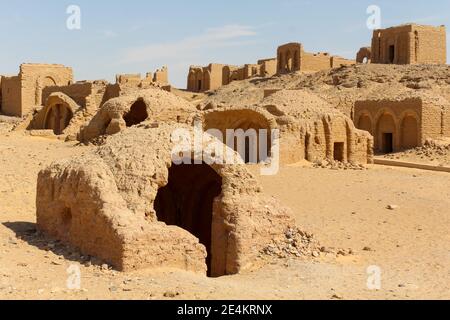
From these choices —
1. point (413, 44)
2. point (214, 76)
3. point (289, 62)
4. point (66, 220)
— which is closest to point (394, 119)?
point (413, 44)

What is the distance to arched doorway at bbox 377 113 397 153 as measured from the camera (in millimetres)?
31000

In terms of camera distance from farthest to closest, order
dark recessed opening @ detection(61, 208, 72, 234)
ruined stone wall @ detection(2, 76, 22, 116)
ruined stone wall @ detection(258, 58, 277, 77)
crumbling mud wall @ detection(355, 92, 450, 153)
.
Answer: ruined stone wall @ detection(258, 58, 277, 77)
ruined stone wall @ detection(2, 76, 22, 116)
crumbling mud wall @ detection(355, 92, 450, 153)
dark recessed opening @ detection(61, 208, 72, 234)

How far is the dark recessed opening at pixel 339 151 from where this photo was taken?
25172 mm

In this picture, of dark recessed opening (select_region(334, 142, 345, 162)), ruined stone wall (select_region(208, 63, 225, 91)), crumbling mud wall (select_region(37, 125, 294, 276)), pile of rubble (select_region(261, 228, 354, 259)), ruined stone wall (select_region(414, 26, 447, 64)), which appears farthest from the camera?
ruined stone wall (select_region(208, 63, 225, 91))

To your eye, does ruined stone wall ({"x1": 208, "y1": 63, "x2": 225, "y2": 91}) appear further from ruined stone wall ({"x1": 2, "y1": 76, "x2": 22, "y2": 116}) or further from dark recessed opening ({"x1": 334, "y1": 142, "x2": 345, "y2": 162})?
dark recessed opening ({"x1": 334, "y1": 142, "x2": 345, "y2": 162})

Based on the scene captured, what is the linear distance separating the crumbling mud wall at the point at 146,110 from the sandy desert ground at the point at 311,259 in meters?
3.85

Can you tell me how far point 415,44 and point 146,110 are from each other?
26.5 meters

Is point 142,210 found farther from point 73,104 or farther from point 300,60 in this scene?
point 300,60

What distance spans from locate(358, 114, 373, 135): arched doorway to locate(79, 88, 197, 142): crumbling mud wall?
39.8 feet

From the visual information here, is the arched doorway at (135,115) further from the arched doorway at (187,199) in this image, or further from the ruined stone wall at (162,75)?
the ruined stone wall at (162,75)

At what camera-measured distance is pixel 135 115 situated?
26.3 metres

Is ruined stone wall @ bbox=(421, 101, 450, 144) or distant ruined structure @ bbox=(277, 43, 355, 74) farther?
distant ruined structure @ bbox=(277, 43, 355, 74)

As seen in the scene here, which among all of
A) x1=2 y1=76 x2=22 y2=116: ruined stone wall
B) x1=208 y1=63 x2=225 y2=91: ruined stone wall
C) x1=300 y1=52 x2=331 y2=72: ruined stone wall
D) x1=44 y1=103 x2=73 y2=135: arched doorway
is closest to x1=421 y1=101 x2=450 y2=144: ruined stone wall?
x1=44 y1=103 x2=73 y2=135: arched doorway

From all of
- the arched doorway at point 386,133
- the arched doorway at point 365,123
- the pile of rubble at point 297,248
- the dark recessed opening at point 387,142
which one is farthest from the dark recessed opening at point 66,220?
the arched doorway at point 365,123
